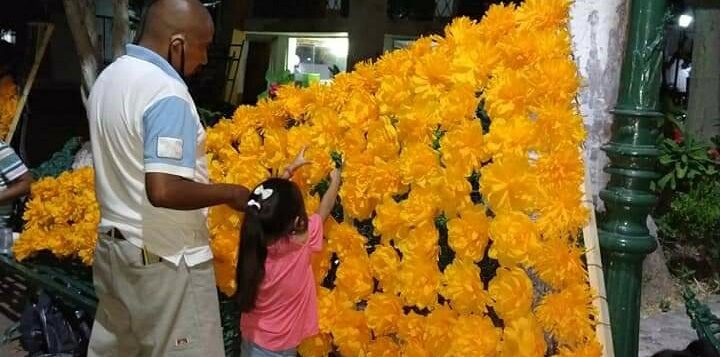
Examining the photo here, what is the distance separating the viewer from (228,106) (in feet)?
37.8

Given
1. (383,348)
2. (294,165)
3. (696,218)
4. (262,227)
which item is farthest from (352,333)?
(696,218)

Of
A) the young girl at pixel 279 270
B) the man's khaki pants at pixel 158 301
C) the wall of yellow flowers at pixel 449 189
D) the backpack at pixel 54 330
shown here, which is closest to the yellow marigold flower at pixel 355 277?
the wall of yellow flowers at pixel 449 189

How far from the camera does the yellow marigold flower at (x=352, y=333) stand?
2.95 m

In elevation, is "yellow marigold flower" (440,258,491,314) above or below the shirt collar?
below

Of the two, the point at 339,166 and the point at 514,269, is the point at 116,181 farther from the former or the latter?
the point at 514,269

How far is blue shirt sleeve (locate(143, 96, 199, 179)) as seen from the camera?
86.7 inches

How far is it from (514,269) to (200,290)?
1036 mm

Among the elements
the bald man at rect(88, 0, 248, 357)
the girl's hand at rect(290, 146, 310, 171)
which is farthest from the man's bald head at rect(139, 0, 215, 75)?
the girl's hand at rect(290, 146, 310, 171)

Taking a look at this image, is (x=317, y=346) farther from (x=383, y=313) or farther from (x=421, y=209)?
(x=421, y=209)

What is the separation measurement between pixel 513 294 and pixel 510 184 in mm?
353

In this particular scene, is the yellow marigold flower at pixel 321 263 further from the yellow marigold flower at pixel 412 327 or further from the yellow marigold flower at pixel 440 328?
the yellow marigold flower at pixel 440 328

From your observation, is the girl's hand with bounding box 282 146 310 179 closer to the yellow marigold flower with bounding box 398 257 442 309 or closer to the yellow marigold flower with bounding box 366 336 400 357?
the yellow marigold flower with bounding box 398 257 442 309

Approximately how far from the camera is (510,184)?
2404mm

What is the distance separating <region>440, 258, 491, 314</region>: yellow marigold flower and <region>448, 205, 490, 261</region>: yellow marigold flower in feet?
0.12
